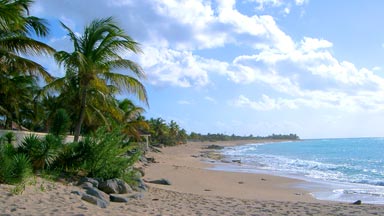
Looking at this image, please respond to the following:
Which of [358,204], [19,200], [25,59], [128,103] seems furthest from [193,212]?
[128,103]

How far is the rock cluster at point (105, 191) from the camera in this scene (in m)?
9.25

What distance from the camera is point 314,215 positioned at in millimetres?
10062

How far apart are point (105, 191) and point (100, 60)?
18.0 ft

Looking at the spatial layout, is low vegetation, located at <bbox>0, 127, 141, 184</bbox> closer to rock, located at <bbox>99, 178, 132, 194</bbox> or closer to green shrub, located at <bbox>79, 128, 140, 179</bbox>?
green shrub, located at <bbox>79, 128, 140, 179</bbox>

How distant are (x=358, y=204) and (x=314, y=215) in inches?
136

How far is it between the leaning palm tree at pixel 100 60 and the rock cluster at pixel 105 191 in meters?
3.67

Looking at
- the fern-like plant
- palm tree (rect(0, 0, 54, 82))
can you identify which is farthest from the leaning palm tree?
the fern-like plant

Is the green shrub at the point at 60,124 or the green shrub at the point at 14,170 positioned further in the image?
the green shrub at the point at 60,124

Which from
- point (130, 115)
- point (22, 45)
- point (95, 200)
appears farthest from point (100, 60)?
point (130, 115)

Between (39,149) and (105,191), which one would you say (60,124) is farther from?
(105,191)

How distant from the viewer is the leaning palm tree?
14.3 m

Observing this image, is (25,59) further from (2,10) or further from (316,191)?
(316,191)

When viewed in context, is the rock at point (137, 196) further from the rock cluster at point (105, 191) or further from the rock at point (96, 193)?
the rock at point (96, 193)

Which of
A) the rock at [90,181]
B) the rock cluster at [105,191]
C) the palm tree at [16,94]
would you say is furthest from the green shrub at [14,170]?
the palm tree at [16,94]
